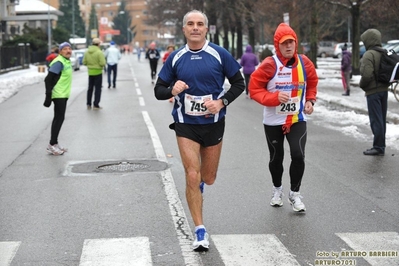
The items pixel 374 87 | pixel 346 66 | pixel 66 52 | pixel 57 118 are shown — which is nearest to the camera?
pixel 374 87

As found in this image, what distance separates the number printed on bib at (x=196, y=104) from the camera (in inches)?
245

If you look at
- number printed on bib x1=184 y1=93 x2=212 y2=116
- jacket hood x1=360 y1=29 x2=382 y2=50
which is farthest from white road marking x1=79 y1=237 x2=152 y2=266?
jacket hood x1=360 y1=29 x2=382 y2=50

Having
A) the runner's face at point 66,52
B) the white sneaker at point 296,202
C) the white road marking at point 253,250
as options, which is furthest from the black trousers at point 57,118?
the white road marking at point 253,250

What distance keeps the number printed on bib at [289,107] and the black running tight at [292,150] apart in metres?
0.15

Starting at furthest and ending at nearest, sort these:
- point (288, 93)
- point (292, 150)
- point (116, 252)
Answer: point (292, 150) < point (288, 93) < point (116, 252)

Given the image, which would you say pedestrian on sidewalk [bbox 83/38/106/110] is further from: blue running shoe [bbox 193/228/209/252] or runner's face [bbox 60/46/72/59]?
blue running shoe [bbox 193/228/209/252]

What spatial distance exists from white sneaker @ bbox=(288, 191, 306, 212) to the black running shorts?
4.83ft

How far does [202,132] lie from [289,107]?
4.36ft

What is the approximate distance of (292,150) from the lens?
7.37 metres

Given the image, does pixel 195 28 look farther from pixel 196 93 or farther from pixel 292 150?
pixel 292 150

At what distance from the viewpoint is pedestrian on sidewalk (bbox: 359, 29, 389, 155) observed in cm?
1111

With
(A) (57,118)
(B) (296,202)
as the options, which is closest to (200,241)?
(B) (296,202)

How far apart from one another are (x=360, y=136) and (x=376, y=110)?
8.68ft

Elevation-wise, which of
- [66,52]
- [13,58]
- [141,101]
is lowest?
[141,101]
